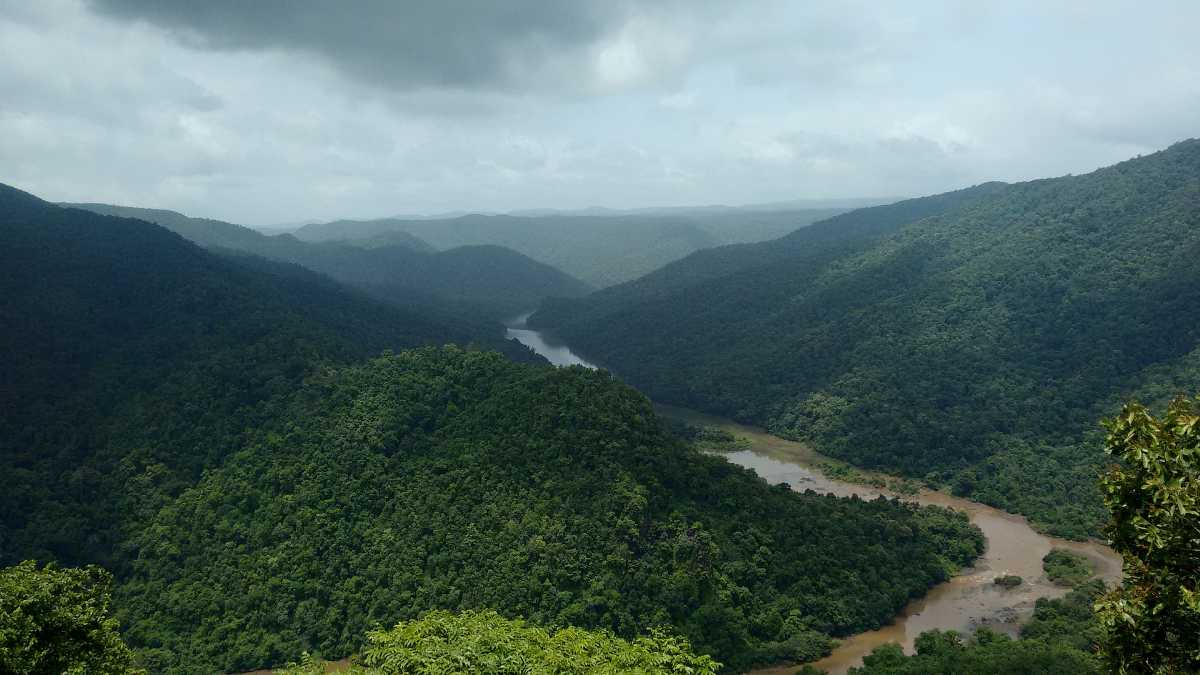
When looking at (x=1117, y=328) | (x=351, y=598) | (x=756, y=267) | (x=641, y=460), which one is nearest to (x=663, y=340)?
(x=756, y=267)

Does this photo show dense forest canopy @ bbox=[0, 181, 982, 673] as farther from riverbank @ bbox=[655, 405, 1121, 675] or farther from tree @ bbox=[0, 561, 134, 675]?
tree @ bbox=[0, 561, 134, 675]

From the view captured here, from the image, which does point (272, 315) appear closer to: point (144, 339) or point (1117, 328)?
point (144, 339)

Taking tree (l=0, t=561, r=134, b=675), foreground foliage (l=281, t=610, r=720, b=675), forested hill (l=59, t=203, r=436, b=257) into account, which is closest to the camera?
tree (l=0, t=561, r=134, b=675)

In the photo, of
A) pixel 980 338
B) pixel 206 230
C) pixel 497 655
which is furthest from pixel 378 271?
pixel 497 655

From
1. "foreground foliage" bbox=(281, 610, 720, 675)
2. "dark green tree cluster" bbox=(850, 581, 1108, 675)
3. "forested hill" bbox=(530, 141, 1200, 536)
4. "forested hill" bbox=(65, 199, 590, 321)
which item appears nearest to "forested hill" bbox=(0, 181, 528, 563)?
"foreground foliage" bbox=(281, 610, 720, 675)

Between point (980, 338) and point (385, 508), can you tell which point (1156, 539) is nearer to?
point (385, 508)
